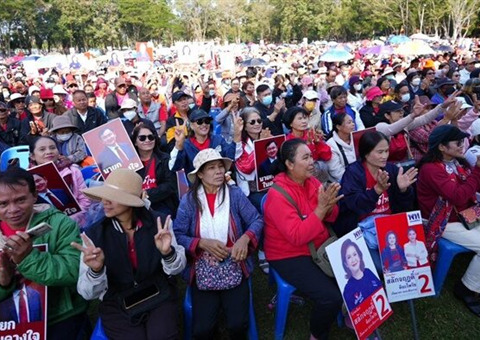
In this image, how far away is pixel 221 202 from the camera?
3.20 meters

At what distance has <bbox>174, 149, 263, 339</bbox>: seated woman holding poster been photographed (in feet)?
9.82

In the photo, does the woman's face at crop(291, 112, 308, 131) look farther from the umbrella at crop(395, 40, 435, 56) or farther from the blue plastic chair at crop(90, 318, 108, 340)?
the umbrella at crop(395, 40, 435, 56)

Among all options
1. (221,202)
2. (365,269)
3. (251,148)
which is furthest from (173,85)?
(365,269)

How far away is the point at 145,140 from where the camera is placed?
4168 millimetres

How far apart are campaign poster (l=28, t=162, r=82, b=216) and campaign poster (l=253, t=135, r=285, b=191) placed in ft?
6.43

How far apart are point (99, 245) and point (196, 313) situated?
3.06ft

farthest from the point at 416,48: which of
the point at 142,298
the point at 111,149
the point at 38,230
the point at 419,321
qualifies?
the point at 38,230

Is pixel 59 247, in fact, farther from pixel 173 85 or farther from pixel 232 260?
pixel 173 85

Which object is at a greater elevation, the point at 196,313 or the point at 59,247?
the point at 59,247

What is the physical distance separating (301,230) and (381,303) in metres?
0.86

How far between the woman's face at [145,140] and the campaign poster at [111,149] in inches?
4.4

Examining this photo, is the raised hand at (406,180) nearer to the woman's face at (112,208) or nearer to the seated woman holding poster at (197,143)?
the seated woman holding poster at (197,143)

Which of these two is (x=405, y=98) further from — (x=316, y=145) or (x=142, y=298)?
(x=142, y=298)

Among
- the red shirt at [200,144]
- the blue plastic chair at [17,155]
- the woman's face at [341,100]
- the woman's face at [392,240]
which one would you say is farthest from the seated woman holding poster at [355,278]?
the woman's face at [341,100]
